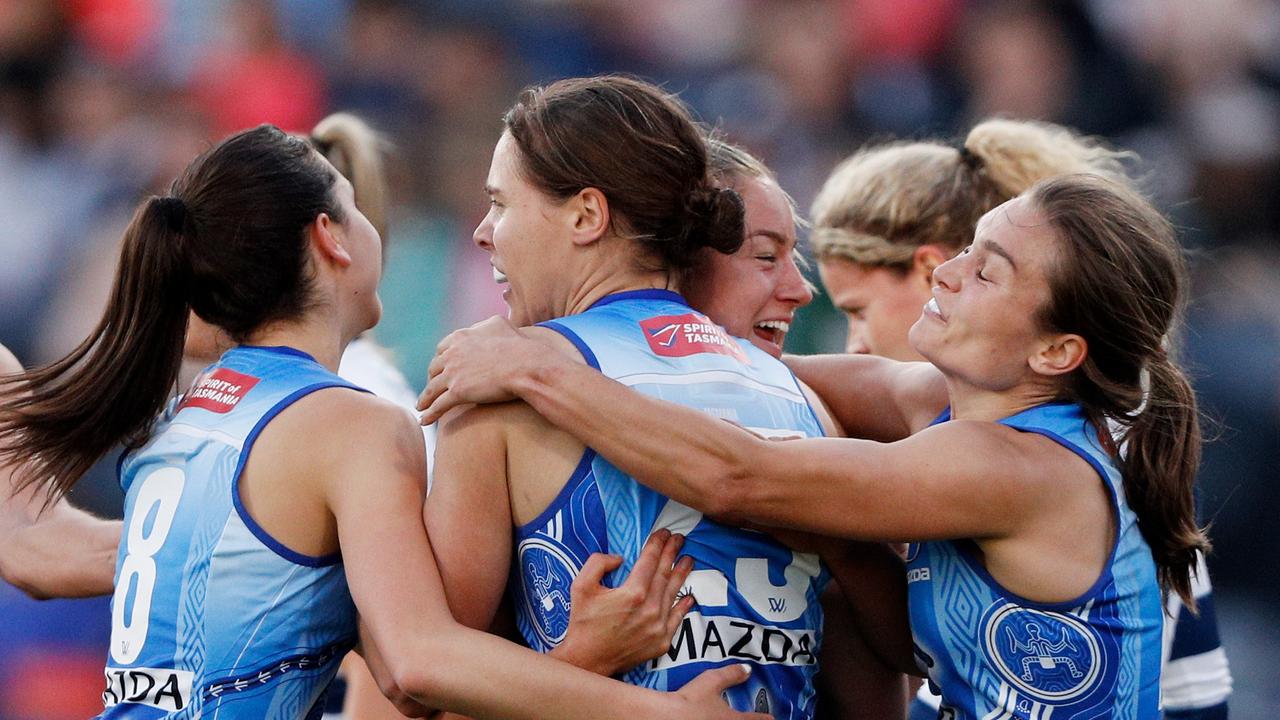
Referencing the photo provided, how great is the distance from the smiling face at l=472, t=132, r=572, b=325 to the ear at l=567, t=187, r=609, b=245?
0.07 feet

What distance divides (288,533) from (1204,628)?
2.41m

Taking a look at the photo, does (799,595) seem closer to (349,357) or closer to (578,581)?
(578,581)

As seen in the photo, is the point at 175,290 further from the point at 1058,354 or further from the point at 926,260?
the point at 926,260

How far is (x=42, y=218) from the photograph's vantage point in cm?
761

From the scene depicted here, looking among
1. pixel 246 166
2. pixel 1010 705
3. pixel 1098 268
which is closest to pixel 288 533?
pixel 246 166

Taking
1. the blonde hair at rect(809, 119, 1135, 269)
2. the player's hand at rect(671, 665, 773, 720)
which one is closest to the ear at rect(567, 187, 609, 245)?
the player's hand at rect(671, 665, 773, 720)

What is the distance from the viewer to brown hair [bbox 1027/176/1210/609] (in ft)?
8.84

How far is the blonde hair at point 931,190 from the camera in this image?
12.6 ft

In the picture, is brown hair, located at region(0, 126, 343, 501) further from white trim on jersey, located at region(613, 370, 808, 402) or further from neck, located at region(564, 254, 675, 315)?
white trim on jersey, located at region(613, 370, 808, 402)

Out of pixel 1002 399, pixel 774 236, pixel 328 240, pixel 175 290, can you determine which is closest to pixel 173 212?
pixel 175 290

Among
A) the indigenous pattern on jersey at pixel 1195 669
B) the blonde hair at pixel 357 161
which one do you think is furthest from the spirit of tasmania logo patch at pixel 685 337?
the blonde hair at pixel 357 161

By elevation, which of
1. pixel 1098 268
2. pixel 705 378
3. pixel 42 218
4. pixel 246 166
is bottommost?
pixel 42 218

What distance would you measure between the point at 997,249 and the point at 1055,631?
29.9 inches

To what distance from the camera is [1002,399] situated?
280cm
